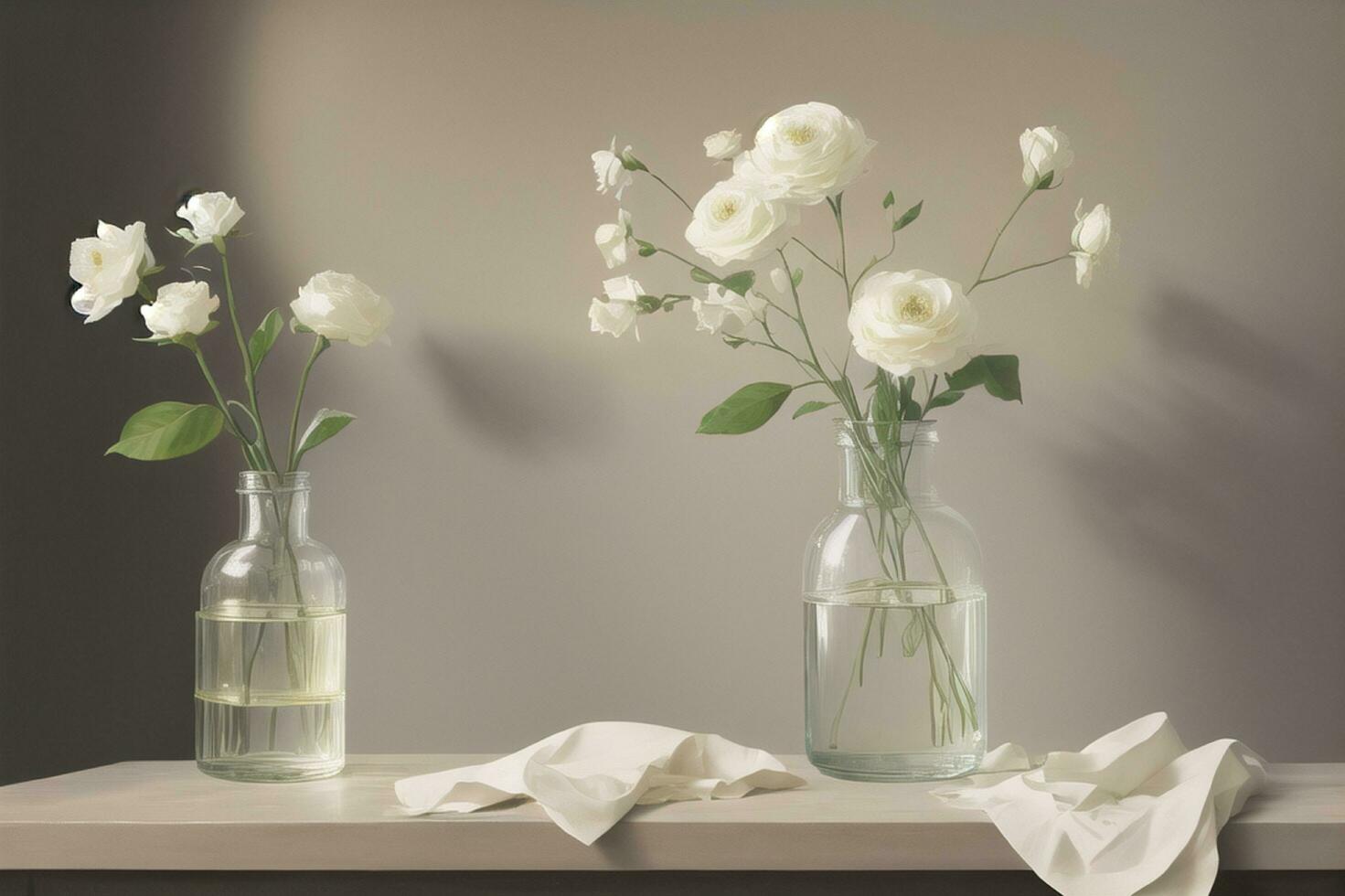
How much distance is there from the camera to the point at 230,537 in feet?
3.84

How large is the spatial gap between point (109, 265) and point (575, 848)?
59 centimetres

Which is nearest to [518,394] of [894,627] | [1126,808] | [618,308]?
[618,308]

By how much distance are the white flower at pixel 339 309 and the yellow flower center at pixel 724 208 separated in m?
0.31

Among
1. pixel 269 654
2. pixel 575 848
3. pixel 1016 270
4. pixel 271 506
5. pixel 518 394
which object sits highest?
pixel 1016 270

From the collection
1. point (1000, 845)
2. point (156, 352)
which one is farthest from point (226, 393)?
point (1000, 845)

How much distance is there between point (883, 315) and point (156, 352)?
72 centimetres

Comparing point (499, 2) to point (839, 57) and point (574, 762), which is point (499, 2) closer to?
point (839, 57)

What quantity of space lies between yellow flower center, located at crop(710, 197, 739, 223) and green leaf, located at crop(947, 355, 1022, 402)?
8.7 inches

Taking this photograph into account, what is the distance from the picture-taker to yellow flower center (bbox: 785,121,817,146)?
90 cm

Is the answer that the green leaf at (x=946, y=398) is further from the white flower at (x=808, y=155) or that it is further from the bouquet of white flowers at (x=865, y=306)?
the white flower at (x=808, y=155)

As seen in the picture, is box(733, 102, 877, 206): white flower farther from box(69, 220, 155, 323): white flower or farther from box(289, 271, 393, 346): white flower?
box(69, 220, 155, 323): white flower

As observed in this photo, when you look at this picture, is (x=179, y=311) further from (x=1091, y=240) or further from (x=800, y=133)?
(x=1091, y=240)

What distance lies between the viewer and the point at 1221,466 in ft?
3.68

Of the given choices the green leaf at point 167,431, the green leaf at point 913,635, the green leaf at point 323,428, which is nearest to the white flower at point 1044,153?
the green leaf at point 913,635
